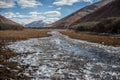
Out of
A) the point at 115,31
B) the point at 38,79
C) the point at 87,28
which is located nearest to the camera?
the point at 38,79

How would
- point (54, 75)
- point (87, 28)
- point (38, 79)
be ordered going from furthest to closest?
point (87, 28), point (54, 75), point (38, 79)

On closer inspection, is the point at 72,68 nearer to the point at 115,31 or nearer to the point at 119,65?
the point at 119,65

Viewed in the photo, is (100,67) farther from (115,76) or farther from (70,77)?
(70,77)

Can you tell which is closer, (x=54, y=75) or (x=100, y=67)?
(x=54, y=75)

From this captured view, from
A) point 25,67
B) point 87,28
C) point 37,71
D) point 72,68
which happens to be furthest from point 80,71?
point 87,28

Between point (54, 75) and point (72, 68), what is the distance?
8.09ft

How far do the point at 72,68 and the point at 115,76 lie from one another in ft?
12.1

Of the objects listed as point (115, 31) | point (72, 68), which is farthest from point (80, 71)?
point (115, 31)

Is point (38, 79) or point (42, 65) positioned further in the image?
point (42, 65)

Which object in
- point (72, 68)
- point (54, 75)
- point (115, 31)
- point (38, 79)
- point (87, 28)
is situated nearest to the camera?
point (38, 79)

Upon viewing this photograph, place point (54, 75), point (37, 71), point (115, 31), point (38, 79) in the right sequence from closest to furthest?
1. point (38, 79)
2. point (54, 75)
3. point (37, 71)
4. point (115, 31)

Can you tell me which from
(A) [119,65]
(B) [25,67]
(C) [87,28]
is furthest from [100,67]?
(C) [87,28]

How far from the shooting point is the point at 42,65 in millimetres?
16875

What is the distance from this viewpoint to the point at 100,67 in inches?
638
